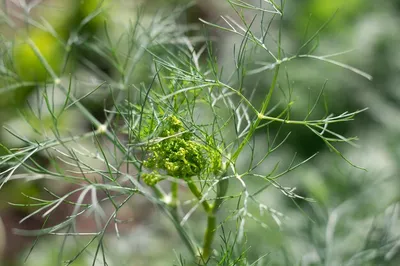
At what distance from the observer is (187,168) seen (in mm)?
571

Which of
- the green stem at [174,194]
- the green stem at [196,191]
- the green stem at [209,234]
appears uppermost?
the green stem at [196,191]

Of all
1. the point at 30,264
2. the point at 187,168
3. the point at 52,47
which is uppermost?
the point at 187,168

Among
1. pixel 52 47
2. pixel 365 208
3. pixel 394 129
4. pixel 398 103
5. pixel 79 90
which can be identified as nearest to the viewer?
pixel 365 208

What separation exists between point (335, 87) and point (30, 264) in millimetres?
974

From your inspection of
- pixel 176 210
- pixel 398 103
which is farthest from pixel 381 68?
pixel 176 210

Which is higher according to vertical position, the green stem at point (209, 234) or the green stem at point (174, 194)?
the green stem at point (174, 194)

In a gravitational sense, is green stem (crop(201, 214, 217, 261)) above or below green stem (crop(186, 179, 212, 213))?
below

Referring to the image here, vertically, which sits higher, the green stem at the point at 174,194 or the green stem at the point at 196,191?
the green stem at the point at 196,191

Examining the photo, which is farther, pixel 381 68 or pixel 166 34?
pixel 381 68

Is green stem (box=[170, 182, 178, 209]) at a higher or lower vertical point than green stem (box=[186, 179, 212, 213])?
lower

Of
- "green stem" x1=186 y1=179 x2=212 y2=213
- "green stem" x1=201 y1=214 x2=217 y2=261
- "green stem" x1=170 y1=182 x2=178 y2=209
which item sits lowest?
"green stem" x1=201 y1=214 x2=217 y2=261

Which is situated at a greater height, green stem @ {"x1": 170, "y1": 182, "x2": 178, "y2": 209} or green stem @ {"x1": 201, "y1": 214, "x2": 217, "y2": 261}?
green stem @ {"x1": 170, "y1": 182, "x2": 178, "y2": 209}

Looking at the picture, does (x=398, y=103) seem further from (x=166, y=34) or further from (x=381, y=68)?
(x=166, y=34)

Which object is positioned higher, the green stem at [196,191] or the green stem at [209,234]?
the green stem at [196,191]
